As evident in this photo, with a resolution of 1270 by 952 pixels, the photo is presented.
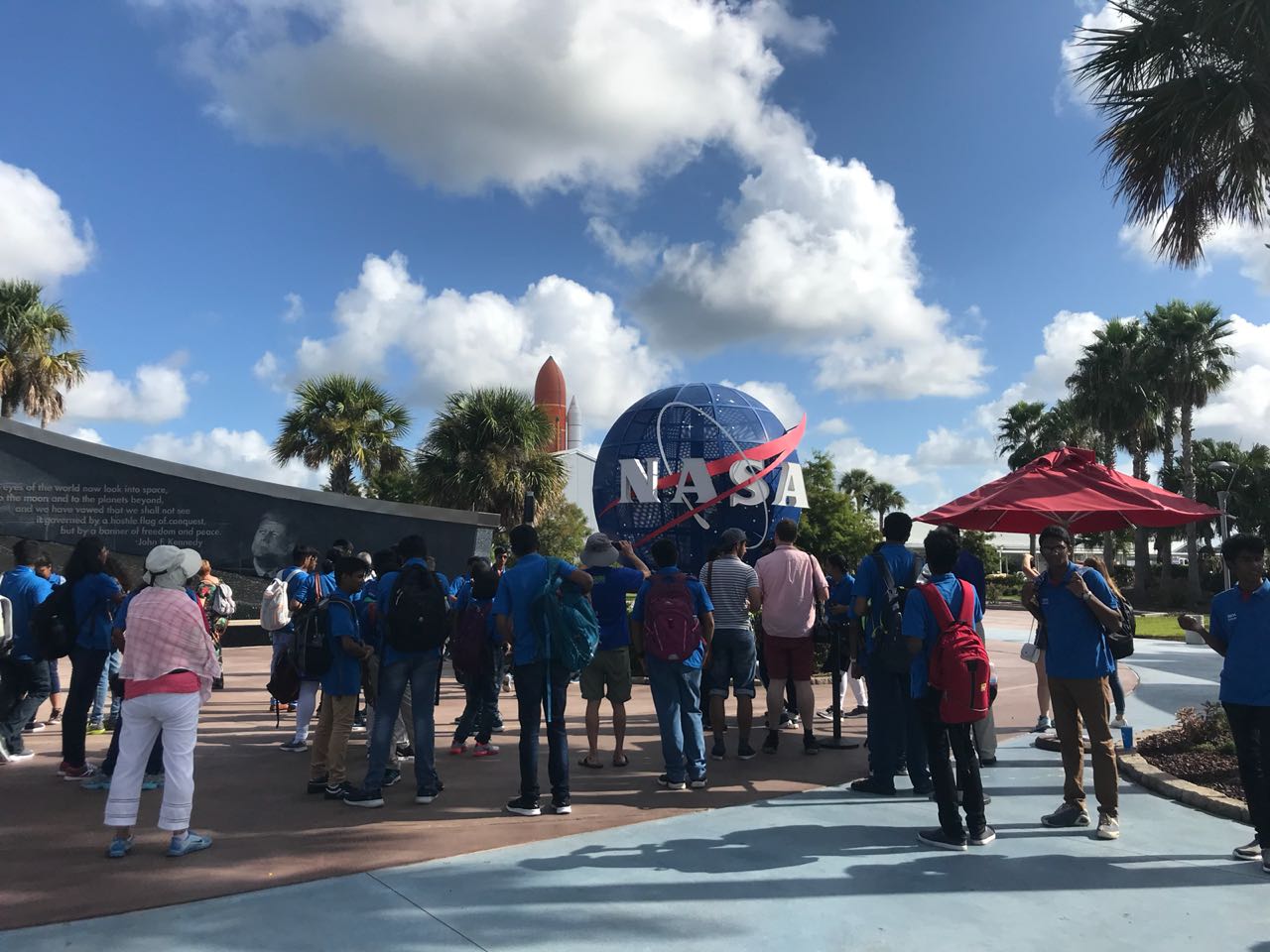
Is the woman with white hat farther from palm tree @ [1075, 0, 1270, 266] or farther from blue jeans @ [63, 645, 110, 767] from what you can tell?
palm tree @ [1075, 0, 1270, 266]

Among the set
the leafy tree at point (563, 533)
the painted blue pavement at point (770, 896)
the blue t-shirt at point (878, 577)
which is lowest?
the painted blue pavement at point (770, 896)

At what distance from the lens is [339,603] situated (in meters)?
5.71

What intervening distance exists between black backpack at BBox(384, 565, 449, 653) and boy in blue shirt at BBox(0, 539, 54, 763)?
119 inches

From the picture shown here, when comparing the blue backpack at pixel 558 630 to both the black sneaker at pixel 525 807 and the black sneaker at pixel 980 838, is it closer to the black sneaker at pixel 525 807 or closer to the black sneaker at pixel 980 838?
the black sneaker at pixel 525 807

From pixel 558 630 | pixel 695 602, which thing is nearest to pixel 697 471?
pixel 695 602

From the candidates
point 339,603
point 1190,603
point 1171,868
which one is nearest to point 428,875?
point 339,603

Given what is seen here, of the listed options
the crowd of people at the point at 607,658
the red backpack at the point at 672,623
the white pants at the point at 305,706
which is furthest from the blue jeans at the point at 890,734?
the white pants at the point at 305,706

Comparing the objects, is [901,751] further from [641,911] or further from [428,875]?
[428,875]

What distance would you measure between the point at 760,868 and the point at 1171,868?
2.09 metres

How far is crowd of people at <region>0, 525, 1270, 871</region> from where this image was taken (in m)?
4.59

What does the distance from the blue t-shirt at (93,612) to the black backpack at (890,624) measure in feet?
17.8

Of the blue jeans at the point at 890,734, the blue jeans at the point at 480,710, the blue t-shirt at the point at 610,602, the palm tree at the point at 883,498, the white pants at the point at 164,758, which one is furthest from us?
the palm tree at the point at 883,498

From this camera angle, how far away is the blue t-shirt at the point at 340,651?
18.6 feet

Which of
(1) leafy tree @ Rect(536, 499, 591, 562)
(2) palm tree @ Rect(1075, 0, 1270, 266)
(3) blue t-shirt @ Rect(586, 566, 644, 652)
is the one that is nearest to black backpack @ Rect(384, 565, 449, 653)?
(3) blue t-shirt @ Rect(586, 566, 644, 652)
